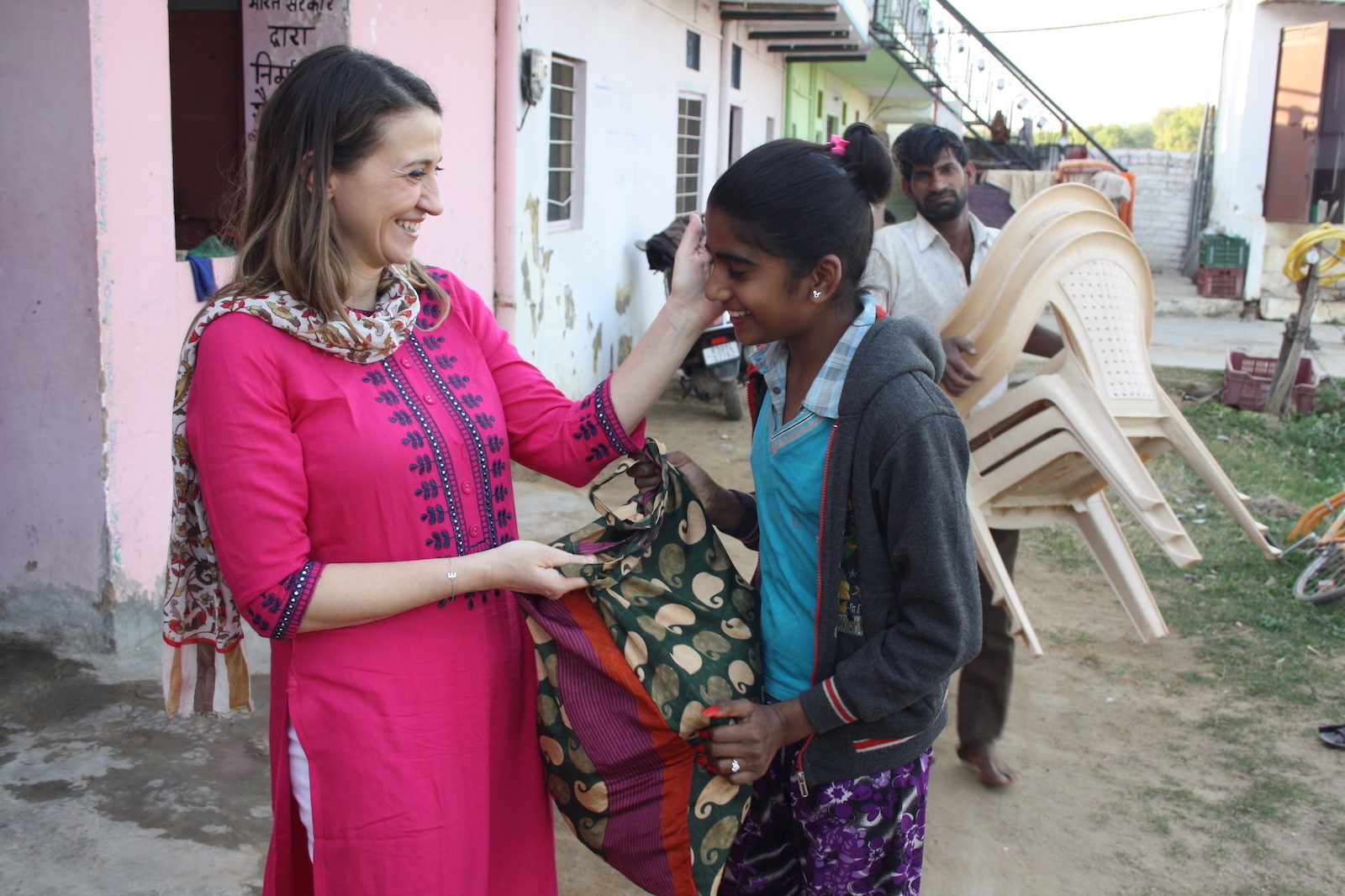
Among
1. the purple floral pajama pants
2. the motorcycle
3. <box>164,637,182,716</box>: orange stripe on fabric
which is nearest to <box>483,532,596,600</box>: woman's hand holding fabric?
the purple floral pajama pants

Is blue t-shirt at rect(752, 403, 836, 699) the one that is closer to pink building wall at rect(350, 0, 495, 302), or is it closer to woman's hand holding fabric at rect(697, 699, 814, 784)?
woman's hand holding fabric at rect(697, 699, 814, 784)

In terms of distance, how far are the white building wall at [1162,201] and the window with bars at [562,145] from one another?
1327 cm

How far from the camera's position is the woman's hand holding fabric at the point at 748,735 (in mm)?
1503

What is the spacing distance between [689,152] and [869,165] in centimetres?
1008

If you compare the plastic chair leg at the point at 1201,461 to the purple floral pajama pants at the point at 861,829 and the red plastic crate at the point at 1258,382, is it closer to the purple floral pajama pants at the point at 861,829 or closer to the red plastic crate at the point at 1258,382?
the purple floral pajama pants at the point at 861,829

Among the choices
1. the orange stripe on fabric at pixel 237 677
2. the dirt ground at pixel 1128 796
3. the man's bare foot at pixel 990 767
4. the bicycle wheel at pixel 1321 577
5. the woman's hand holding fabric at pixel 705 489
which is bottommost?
the dirt ground at pixel 1128 796

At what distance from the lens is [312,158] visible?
148 centimetres

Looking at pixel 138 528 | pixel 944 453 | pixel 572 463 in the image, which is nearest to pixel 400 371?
pixel 572 463

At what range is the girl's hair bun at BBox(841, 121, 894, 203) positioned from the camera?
158cm

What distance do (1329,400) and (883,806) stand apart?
834 cm

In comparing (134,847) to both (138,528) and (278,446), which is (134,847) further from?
(278,446)

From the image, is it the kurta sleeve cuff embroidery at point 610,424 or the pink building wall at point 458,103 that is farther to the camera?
the pink building wall at point 458,103

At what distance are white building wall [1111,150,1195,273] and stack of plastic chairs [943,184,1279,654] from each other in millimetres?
16545

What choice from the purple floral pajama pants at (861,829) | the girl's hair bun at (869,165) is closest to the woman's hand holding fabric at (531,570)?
the purple floral pajama pants at (861,829)
